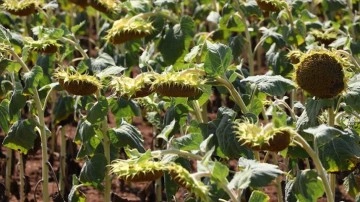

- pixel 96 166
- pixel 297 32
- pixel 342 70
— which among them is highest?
pixel 297 32

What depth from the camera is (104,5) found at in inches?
177

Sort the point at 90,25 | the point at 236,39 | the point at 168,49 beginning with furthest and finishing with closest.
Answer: the point at 90,25, the point at 236,39, the point at 168,49

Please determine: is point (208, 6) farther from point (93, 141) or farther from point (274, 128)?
point (274, 128)

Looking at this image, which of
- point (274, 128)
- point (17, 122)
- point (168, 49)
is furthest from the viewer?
point (168, 49)

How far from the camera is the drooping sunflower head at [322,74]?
2842 mm

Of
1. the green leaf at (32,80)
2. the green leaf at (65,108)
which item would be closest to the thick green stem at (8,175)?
the green leaf at (65,108)

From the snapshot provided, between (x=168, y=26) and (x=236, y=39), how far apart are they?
0.40 meters

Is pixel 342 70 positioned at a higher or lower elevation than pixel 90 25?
lower

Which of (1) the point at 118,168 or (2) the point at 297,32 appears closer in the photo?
(1) the point at 118,168

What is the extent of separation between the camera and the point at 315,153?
2.75 meters

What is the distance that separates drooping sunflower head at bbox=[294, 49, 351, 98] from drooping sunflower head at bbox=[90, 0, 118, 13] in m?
1.79

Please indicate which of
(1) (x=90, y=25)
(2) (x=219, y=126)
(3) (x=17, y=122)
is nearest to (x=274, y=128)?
(2) (x=219, y=126)

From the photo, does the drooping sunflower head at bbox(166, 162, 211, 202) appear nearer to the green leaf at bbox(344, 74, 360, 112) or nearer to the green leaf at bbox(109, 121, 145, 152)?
the green leaf at bbox(344, 74, 360, 112)

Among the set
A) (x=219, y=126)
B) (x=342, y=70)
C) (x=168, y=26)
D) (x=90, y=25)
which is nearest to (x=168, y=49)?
(x=168, y=26)
